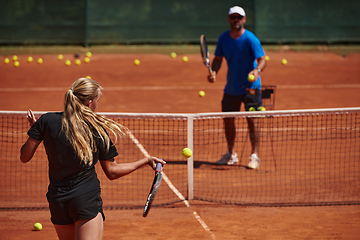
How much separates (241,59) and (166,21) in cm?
1091

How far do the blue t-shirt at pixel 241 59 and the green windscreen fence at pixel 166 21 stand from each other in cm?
1056

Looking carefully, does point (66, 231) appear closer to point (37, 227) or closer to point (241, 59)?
point (37, 227)

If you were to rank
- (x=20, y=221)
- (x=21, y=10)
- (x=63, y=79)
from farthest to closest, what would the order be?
(x=21, y=10) → (x=63, y=79) → (x=20, y=221)

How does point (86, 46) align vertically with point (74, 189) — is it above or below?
above

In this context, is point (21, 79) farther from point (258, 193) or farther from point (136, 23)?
point (258, 193)

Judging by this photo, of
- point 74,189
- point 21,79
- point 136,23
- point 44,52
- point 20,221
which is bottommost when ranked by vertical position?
point 20,221

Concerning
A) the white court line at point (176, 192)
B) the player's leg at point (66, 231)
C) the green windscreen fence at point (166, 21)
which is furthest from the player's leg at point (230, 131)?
the green windscreen fence at point (166, 21)

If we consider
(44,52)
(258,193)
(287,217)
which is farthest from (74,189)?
(44,52)

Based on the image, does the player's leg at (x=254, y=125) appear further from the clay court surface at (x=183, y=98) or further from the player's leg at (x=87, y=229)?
the player's leg at (x=87, y=229)

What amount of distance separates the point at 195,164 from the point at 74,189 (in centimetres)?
446

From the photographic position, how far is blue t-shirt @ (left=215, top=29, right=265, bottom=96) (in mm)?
6949

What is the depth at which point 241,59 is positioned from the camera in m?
7.05

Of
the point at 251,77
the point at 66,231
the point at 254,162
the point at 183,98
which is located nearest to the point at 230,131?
the point at 254,162

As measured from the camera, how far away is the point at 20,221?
5.31m
